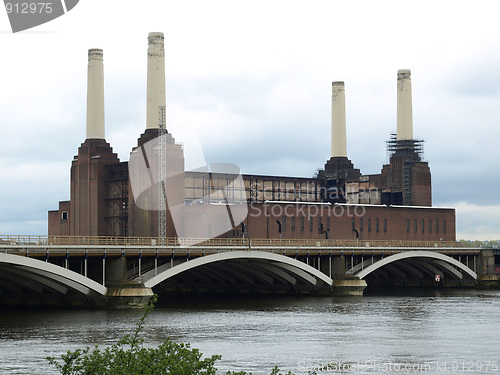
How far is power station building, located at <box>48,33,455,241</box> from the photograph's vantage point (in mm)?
100000

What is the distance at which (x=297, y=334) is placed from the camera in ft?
169

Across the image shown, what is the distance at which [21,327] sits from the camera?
53.5 metres

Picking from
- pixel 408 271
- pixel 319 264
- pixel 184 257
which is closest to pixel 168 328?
pixel 184 257

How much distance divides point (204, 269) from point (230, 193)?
95.0 ft

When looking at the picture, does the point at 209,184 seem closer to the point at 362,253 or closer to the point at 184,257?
the point at 362,253

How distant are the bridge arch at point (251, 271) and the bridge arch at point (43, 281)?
5.56 metres

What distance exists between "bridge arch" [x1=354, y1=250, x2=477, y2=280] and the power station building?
9.96 metres

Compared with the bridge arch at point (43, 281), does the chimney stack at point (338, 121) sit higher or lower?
higher

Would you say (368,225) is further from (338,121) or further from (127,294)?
(127,294)

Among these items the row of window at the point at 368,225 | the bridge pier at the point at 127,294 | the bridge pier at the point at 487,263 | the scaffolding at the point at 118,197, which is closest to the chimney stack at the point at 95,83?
the scaffolding at the point at 118,197

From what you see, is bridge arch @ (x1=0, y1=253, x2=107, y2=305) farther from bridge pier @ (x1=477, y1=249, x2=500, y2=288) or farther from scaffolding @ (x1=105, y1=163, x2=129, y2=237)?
bridge pier @ (x1=477, y1=249, x2=500, y2=288)

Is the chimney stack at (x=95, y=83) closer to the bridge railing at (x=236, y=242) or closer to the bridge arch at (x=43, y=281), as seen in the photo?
the bridge railing at (x=236, y=242)

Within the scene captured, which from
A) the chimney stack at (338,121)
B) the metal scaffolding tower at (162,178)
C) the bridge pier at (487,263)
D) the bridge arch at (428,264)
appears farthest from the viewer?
the chimney stack at (338,121)

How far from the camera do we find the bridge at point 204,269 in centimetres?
6350
